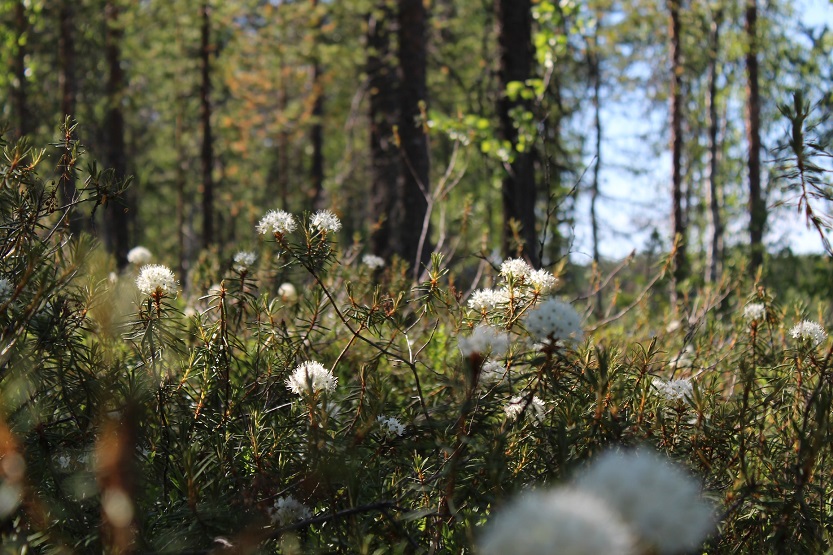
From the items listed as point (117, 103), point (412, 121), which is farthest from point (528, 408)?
point (117, 103)

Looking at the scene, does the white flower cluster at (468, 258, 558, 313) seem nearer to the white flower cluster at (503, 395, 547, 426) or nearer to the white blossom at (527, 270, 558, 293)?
the white blossom at (527, 270, 558, 293)

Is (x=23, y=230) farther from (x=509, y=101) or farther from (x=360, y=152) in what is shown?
(x=360, y=152)

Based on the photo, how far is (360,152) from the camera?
21.7 meters

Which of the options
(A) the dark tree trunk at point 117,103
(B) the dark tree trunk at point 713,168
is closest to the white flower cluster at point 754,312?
(B) the dark tree trunk at point 713,168

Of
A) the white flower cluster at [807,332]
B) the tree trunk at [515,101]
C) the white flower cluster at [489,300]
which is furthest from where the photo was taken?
the tree trunk at [515,101]

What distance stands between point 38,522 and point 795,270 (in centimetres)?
1168

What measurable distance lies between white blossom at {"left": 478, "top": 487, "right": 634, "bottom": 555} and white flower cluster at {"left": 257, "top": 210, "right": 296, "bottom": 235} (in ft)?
5.86

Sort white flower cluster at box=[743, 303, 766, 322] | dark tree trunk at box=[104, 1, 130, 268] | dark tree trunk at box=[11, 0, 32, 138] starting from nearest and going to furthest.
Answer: white flower cluster at box=[743, 303, 766, 322], dark tree trunk at box=[11, 0, 32, 138], dark tree trunk at box=[104, 1, 130, 268]

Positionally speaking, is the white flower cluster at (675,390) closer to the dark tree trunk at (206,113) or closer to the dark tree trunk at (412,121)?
the dark tree trunk at (412,121)

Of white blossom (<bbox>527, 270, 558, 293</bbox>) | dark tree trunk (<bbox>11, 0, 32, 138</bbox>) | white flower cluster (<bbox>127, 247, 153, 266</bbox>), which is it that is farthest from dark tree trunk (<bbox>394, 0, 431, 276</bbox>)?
dark tree trunk (<bbox>11, 0, 32, 138</bbox>)

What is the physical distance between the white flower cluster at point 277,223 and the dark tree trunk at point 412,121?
5.69 meters

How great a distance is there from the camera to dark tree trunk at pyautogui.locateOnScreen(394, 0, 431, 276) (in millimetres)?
8914

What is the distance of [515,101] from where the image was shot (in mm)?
7570

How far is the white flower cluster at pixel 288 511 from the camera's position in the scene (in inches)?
90.3
